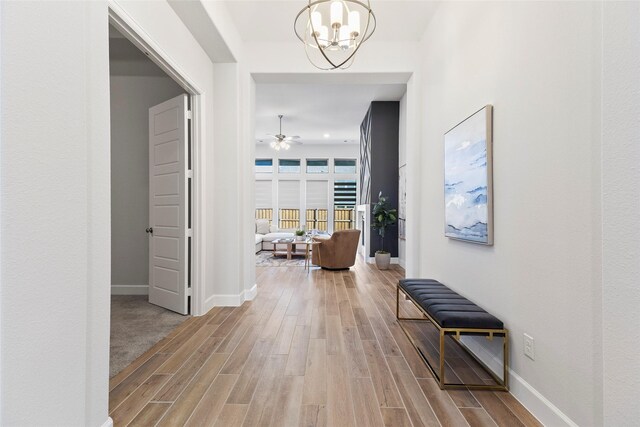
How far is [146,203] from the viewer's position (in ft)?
13.7

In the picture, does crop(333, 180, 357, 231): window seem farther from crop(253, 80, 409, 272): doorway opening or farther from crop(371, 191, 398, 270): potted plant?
crop(371, 191, 398, 270): potted plant

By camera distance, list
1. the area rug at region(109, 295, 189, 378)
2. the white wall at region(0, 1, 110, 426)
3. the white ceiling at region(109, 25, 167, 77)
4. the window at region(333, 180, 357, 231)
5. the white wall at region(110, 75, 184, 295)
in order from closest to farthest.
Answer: the white wall at region(0, 1, 110, 426) < the area rug at region(109, 295, 189, 378) < the white ceiling at region(109, 25, 167, 77) < the white wall at region(110, 75, 184, 295) < the window at region(333, 180, 357, 231)

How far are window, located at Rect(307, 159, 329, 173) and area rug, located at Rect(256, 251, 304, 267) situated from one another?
12.4ft

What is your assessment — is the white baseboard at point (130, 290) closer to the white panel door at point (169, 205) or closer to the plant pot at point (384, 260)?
the white panel door at point (169, 205)

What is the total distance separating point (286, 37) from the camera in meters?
3.76

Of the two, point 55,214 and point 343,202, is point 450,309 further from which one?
point 343,202

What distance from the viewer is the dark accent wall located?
667 cm

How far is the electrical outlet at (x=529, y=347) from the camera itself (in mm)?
1722

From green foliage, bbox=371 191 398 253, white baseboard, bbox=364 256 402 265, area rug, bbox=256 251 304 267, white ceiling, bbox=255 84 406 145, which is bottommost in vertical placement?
area rug, bbox=256 251 304 267

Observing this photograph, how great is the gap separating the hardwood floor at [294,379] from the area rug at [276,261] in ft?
9.74

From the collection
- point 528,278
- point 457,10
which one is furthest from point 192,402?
point 457,10

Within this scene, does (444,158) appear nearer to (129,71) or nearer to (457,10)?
(457,10)

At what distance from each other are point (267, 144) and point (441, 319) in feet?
29.5

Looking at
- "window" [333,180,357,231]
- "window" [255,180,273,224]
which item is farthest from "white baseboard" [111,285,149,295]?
"window" [333,180,357,231]
